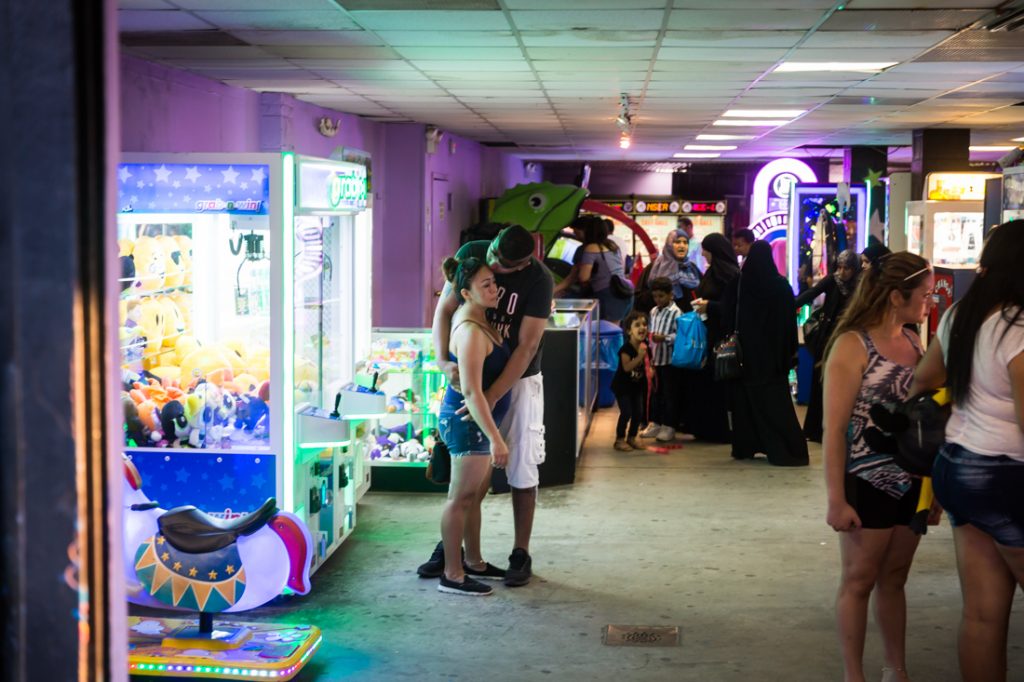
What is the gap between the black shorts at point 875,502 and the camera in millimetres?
3629

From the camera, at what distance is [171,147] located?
24.0 ft

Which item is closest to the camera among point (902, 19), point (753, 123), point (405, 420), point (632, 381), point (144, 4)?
point (144, 4)

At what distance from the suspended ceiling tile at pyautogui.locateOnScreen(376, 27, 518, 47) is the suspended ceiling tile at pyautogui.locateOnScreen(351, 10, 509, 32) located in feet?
0.41

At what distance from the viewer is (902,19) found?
565 cm

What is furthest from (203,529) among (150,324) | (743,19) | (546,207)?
(546,207)

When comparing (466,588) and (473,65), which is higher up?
(473,65)

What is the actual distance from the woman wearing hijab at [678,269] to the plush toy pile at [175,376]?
17.9 ft

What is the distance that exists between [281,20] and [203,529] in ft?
8.27

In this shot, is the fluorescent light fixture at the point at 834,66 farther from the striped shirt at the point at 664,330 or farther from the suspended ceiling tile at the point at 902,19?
the striped shirt at the point at 664,330

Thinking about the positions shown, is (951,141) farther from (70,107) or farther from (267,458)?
(70,107)

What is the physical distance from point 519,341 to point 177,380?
1467 mm

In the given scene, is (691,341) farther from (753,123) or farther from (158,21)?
(158,21)

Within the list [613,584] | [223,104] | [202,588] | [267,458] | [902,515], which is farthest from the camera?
[223,104]

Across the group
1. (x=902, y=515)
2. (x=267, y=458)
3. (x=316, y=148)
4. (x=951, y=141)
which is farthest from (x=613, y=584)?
(x=951, y=141)
